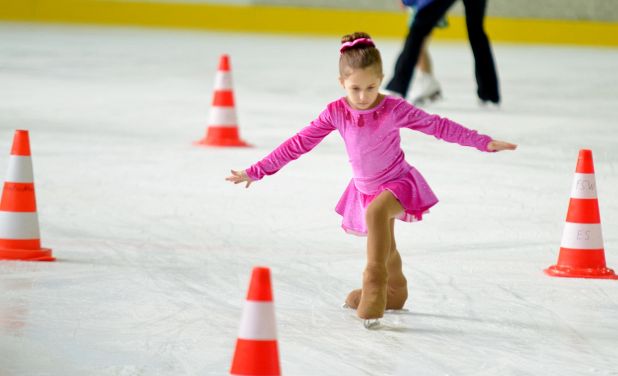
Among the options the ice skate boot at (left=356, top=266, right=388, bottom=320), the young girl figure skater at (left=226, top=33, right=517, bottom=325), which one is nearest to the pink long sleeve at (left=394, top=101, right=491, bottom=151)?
the young girl figure skater at (left=226, top=33, right=517, bottom=325)

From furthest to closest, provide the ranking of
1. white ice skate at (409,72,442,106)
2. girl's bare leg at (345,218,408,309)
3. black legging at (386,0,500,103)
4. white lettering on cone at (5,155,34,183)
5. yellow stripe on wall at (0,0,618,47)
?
yellow stripe on wall at (0,0,618,47)
white ice skate at (409,72,442,106)
black legging at (386,0,500,103)
white lettering on cone at (5,155,34,183)
girl's bare leg at (345,218,408,309)

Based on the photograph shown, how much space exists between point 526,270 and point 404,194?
3.45 ft

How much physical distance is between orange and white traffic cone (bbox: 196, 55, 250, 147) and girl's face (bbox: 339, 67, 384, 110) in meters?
4.40

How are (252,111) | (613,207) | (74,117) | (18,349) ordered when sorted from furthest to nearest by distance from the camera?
(252,111)
(74,117)
(613,207)
(18,349)

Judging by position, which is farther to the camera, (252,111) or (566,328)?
(252,111)

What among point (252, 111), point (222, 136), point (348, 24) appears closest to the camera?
point (222, 136)

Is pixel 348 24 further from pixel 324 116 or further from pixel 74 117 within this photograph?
pixel 324 116

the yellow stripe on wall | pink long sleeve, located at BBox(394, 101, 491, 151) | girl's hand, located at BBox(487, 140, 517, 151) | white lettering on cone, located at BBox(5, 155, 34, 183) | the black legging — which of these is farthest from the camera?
the yellow stripe on wall

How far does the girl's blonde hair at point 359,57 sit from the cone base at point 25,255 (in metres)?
1.49

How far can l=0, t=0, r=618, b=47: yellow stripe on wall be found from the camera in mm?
21344

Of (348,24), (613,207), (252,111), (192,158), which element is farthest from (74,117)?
(348,24)

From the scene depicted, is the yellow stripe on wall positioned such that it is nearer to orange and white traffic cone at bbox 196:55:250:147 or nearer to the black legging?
the black legging

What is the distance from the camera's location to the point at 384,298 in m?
3.90

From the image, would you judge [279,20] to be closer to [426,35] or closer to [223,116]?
[426,35]
